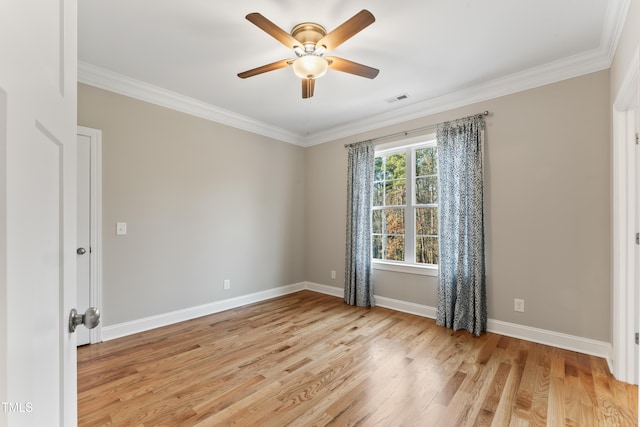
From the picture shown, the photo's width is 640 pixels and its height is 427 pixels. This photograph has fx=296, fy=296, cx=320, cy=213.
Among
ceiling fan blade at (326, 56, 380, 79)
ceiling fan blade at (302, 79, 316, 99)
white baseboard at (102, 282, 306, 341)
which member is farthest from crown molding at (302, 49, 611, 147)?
white baseboard at (102, 282, 306, 341)

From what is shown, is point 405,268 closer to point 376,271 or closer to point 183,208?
point 376,271

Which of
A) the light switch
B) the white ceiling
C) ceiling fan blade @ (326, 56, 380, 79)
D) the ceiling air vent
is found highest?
the white ceiling

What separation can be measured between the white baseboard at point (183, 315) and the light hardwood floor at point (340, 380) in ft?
0.38

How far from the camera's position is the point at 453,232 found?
132 inches

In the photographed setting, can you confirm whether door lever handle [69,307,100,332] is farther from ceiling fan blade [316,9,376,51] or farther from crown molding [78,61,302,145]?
crown molding [78,61,302,145]

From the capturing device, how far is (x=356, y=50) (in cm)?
256

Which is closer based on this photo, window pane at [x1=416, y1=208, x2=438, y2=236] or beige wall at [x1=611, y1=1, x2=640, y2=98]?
beige wall at [x1=611, y1=1, x2=640, y2=98]

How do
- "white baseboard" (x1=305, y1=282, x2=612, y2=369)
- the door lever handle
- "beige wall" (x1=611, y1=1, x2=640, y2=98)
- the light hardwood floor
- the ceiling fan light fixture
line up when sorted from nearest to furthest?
the door lever handle, "beige wall" (x1=611, y1=1, x2=640, y2=98), the light hardwood floor, the ceiling fan light fixture, "white baseboard" (x1=305, y1=282, x2=612, y2=369)

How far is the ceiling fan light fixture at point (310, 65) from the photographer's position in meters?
2.19

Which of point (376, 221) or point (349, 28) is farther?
point (376, 221)

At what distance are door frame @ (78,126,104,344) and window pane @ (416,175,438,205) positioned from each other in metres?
3.58

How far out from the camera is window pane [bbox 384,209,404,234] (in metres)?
4.01


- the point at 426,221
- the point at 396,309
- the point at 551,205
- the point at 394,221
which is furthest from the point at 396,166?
the point at 396,309

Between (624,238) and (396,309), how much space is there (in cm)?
238
